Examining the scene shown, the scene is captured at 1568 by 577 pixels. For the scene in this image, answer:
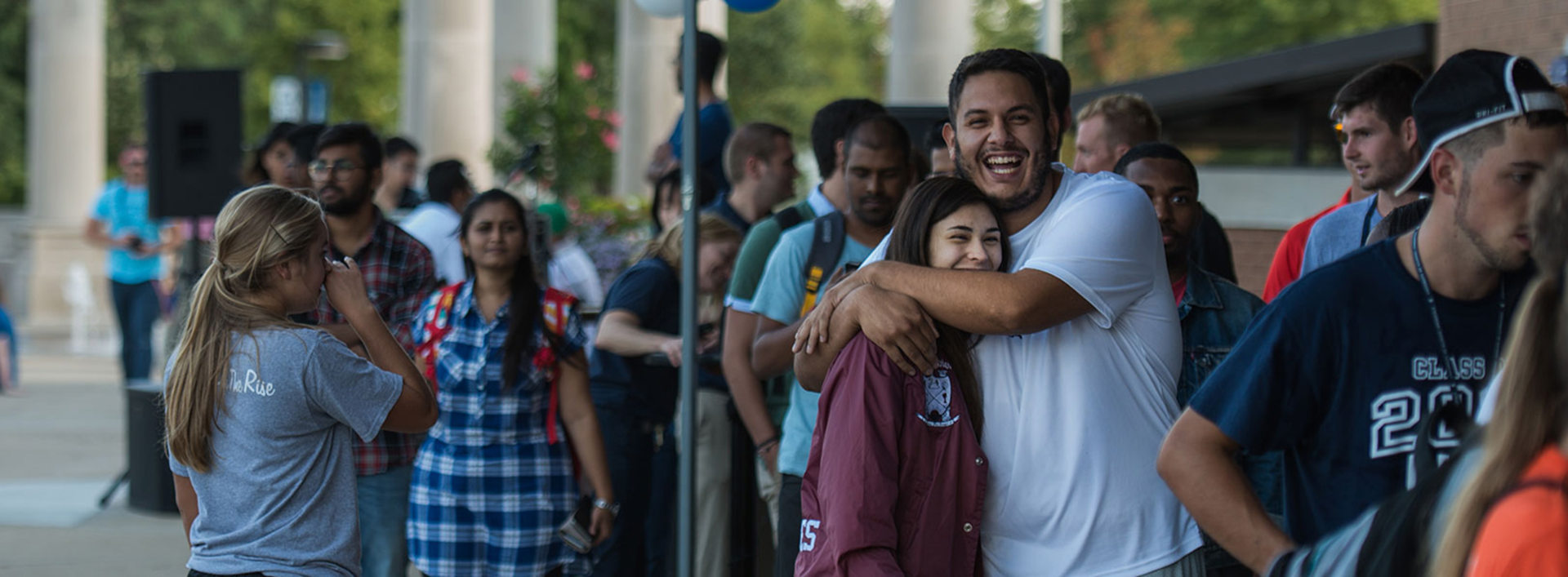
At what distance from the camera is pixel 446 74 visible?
766 inches

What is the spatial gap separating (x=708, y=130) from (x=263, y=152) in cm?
235

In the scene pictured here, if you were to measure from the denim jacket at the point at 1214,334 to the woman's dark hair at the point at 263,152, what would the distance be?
5.34 m

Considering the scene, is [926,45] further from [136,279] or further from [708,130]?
[136,279]

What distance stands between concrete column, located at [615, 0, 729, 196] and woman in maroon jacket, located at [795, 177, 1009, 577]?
16.0 metres

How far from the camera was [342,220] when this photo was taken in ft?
19.1

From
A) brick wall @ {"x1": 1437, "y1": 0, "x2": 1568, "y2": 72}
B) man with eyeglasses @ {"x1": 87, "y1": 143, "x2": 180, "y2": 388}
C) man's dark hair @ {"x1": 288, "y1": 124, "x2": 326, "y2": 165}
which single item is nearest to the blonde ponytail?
man's dark hair @ {"x1": 288, "y1": 124, "x2": 326, "y2": 165}

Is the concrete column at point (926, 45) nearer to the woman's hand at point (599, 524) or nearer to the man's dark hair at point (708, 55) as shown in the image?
the man's dark hair at point (708, 55)

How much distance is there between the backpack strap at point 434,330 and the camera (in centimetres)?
540

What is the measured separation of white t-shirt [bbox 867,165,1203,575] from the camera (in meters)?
3.07

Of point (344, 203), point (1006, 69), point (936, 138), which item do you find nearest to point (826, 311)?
point (1006, 69)

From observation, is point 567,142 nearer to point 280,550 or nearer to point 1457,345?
point 280,550

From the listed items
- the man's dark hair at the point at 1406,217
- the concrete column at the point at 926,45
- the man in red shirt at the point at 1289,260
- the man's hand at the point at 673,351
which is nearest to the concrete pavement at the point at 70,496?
the man's hand at the point at 673,351

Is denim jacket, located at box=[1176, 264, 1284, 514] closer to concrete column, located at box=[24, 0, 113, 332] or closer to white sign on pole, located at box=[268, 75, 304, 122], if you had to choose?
concrete column, located at box=[24, 0, 113, 332]

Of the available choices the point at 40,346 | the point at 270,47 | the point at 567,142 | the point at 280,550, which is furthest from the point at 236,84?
the point at 270,47
